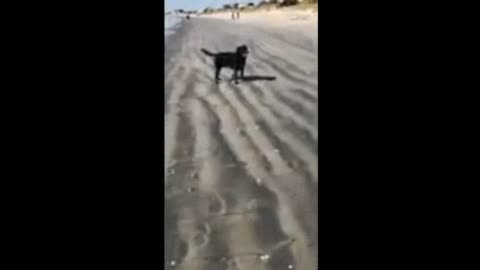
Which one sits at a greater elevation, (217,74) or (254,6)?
(254,6)

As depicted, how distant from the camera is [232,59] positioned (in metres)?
2.18

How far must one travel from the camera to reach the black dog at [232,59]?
2.17m

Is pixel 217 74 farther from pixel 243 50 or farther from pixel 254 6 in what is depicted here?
pixel 254 6

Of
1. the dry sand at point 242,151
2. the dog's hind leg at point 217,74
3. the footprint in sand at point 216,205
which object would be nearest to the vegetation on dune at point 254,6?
the dry sand at point 242,151

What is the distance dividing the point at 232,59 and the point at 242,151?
0.79 feet

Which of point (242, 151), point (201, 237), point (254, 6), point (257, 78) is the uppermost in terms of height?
point (254, 6)

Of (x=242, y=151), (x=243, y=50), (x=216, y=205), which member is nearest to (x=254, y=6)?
(x=243, y=50)

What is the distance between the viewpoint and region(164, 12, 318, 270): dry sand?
2.12 m

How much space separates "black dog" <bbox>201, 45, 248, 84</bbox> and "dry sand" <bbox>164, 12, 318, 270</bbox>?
0.05 ft
